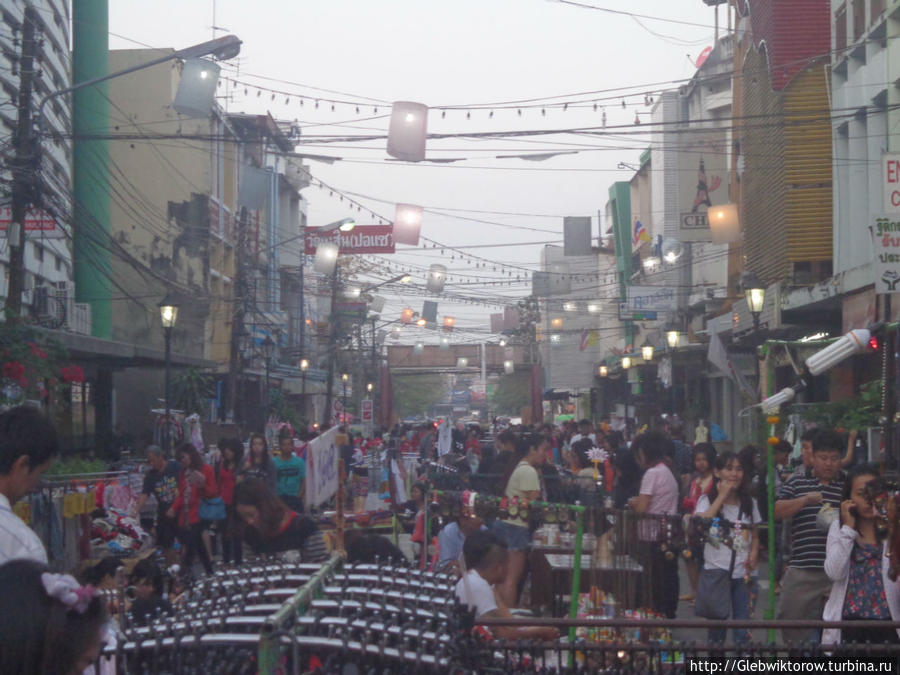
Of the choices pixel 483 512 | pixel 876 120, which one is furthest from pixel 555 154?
pixel 483 512

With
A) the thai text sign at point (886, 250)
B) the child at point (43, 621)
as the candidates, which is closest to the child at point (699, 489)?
the thai text sign at point (886, 250)

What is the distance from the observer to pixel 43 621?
246cm

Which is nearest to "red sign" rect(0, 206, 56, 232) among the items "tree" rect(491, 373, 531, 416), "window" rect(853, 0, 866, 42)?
"window" rect(853, 0, 866, 42)

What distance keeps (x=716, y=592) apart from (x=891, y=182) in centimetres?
610

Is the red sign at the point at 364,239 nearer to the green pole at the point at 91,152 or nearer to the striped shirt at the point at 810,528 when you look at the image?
the green pole at the point at 91,152

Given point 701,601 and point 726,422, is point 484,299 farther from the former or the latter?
point 701,601

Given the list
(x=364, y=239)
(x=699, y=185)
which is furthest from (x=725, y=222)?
(x=364, y=239)

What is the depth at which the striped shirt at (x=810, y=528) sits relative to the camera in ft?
26.4

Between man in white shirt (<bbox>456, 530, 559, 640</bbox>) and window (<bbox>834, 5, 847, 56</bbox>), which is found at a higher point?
window (<bbox>834, 5, 847, 56</bbox>)

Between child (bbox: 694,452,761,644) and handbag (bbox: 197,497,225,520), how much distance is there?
6296 mm

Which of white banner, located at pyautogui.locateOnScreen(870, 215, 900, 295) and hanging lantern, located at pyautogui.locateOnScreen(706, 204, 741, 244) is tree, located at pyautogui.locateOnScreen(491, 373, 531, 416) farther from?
white banner, located at pyautogui.locateOnScreen(870, 215, 900, 295)

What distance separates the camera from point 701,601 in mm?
9039

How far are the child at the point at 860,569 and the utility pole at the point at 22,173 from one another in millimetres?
11115

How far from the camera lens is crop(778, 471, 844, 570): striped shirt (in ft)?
26.4
